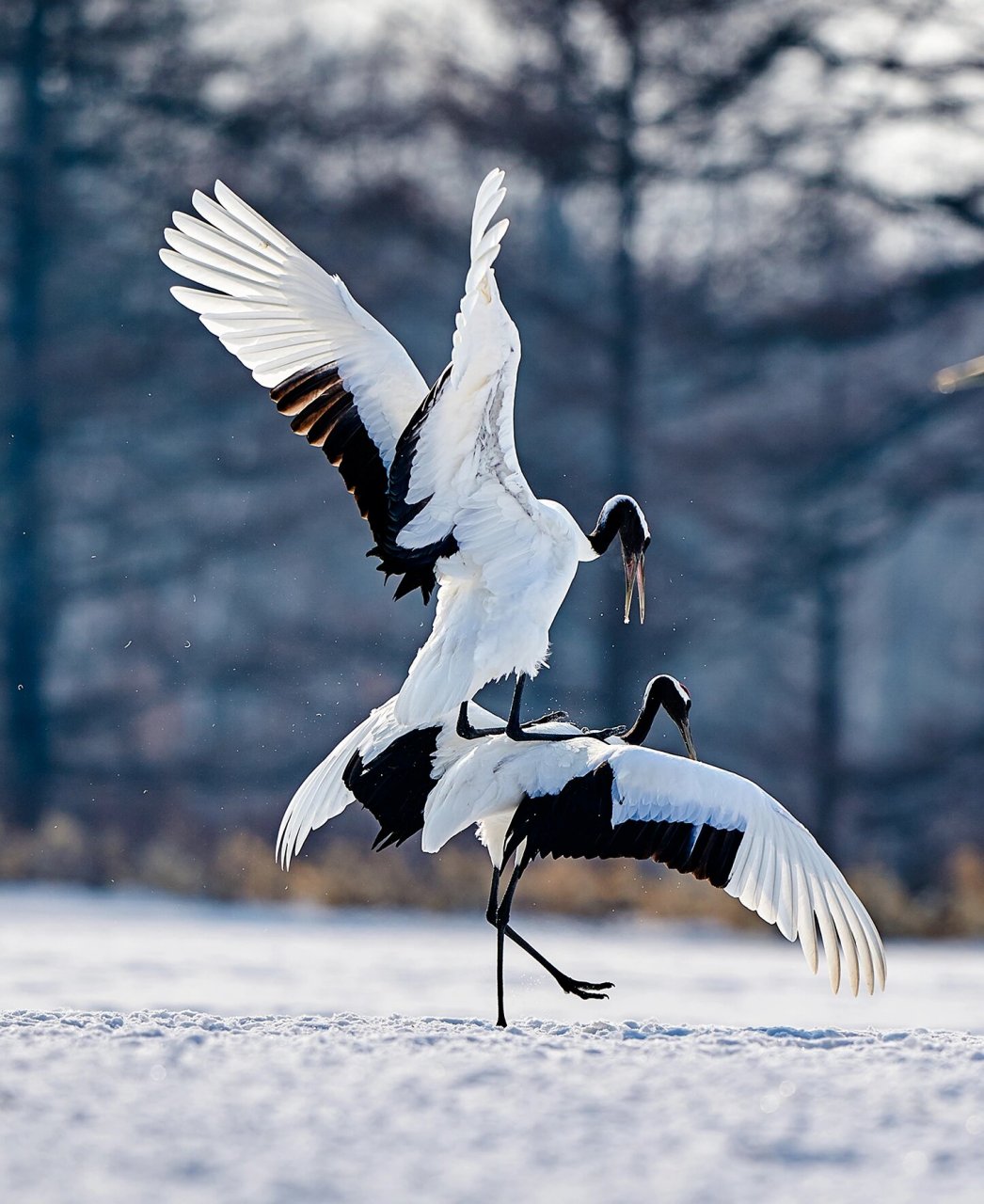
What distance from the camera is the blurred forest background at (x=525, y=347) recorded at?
1778 cm

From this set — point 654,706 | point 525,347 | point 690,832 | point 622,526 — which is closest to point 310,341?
point 622,526

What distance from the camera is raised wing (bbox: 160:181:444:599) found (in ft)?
21.7

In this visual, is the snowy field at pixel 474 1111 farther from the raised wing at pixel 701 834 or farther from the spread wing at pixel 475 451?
the spread wing at pixel 475 451

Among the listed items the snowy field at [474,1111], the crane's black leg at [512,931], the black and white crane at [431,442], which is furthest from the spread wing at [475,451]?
the snowy field at [474,1111]

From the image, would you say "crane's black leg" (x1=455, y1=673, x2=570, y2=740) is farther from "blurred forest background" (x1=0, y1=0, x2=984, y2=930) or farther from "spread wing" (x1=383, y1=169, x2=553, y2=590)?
"blurred forest background" (x1=0, y1=0, x2=984, y2=930)

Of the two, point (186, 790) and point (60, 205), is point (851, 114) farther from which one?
point (186, 790)

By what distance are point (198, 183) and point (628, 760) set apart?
51.2 feet

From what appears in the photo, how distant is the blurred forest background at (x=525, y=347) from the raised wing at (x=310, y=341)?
28.9 ft

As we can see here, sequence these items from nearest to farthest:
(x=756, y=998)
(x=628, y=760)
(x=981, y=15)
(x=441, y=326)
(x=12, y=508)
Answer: (x=628, y=760), (x=756, y=998), (x=981, y=15), (x=12, y=508), (x=441, y=326)

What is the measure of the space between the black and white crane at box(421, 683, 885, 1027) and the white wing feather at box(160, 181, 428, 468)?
1.43 metres

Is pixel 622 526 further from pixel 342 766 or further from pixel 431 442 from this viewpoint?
pixel 342 766

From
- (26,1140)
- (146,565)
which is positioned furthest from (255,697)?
(26,1140)

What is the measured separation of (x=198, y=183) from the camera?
20.1 meters

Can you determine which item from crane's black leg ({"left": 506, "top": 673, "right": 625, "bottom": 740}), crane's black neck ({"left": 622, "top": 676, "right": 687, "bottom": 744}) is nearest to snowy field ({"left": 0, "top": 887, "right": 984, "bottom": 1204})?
crane's black leg ({"left": 506, "top": 673, "right": 625, "bottom": 740})
